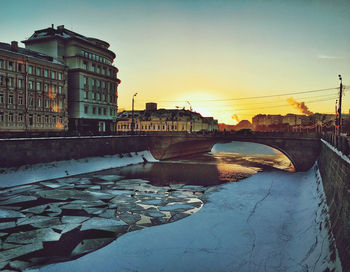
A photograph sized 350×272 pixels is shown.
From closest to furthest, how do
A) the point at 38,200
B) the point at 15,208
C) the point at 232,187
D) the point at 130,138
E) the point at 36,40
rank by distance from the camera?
the point at 15,208 → the point at 38,200 → the point at 232,187 → the point at 130,138 → the point at 36,40

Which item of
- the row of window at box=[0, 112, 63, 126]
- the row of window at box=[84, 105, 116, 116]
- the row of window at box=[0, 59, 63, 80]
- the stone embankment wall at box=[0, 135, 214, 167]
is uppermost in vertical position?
the row of window at box=[0, 59, 63, 80]

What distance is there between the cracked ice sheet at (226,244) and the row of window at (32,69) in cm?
4383

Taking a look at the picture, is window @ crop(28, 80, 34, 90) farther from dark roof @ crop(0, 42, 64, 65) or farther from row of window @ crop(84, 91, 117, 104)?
row of window @ crop(84, 91, 117, 104)

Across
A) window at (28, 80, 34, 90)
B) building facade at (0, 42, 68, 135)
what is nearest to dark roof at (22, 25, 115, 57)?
building facade at (0, 42, 68, 135)

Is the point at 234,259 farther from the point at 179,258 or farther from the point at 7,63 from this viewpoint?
the point at 7,63

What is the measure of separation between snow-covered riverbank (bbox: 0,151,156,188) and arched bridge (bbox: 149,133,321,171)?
1065cm

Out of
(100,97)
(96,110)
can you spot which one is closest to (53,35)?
(100,97)

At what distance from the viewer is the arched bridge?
4282cm

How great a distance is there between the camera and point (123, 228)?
16328mm

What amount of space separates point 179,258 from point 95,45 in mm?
59207

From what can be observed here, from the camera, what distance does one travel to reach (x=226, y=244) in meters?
14.1

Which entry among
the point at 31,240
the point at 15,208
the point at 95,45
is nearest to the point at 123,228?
the point at 31,240

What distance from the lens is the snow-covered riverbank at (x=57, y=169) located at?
29578 millimetres

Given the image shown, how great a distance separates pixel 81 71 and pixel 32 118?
1484 centimetres
